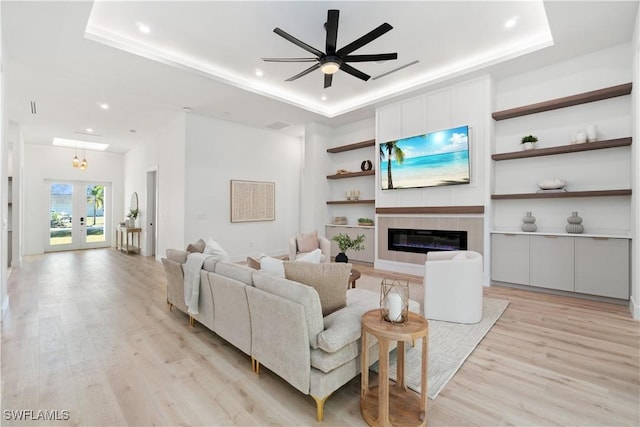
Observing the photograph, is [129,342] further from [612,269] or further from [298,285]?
[612,269]

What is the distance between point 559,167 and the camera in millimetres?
4484

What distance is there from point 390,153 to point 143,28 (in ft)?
14.2

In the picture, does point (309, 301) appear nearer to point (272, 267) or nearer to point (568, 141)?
point (272, 267)

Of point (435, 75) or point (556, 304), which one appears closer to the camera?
point (556, 304)

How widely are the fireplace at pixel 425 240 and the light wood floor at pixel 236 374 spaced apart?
1511mm

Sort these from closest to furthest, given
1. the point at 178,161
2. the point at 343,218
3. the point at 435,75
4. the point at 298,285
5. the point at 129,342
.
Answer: the point at 298,285 → the point at 129,342 → the point at 435,75 → the point at 178,161 → the point at 343,218

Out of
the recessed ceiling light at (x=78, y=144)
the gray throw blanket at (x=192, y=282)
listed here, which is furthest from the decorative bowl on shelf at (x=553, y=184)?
the recessed ceiling light at (x=78, y=144)

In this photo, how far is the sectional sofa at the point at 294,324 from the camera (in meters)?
1.85

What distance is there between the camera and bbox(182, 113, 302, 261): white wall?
251 inches

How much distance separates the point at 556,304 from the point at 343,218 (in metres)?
4.40

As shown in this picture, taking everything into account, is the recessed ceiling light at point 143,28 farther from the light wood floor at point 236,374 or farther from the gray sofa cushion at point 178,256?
the light wood floor at point 236,374

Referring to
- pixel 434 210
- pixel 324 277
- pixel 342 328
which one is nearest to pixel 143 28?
pixel 324 277

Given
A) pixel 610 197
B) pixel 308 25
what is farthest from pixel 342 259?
pixel 610 197

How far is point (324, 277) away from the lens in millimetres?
2191
